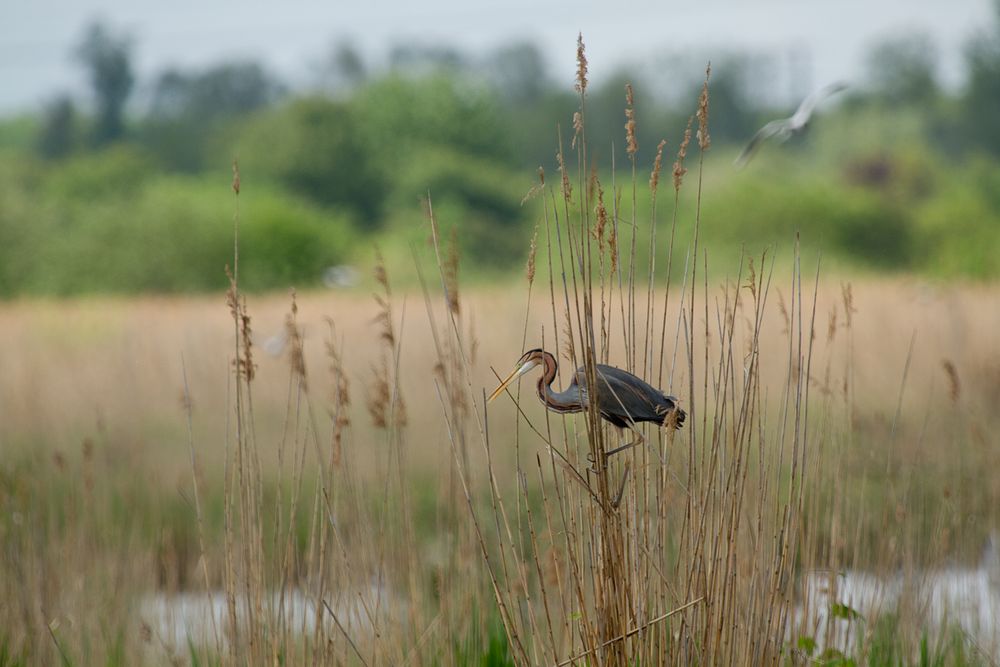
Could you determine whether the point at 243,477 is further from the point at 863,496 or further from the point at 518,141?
the point at 518,141

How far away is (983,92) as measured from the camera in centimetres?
3825

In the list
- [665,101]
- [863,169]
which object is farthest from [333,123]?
[665,101]

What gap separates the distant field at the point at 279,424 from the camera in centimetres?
358

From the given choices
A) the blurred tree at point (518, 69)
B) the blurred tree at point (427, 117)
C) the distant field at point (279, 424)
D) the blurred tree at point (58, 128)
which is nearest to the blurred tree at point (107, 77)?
the blurred tree at point (58, 128)

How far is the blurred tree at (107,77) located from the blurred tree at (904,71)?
102 ft

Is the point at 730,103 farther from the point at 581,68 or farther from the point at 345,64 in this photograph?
the point at 581,68

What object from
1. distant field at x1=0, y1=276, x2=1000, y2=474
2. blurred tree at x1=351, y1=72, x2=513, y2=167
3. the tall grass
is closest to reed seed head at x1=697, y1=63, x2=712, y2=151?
the tall grass

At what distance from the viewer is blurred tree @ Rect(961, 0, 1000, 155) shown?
37.7 meters

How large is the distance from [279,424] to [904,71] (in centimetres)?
4983

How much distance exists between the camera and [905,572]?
114 inches

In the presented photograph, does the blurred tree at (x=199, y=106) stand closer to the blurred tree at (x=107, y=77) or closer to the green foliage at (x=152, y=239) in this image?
the blurred tree at (x=107, y=77)

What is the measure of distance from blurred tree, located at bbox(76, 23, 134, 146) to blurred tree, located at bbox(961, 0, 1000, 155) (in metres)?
32.1

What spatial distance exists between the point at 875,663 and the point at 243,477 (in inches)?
66.6

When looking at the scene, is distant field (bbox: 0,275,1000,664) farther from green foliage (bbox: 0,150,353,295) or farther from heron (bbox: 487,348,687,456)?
green foliage (bbox: 0,150,353,295)
